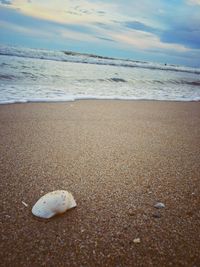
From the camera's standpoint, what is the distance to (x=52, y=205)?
1.48 m

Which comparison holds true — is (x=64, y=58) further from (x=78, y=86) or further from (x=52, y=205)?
(x=52, y=205)

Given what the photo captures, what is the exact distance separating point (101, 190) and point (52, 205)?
450 mm

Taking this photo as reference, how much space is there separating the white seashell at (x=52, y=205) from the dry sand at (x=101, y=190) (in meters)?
0.04

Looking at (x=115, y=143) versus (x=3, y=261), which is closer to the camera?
(x=3, y=261)

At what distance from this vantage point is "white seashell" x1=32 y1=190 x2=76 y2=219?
4.79 feet

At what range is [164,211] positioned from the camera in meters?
1.58

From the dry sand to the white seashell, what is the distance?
0.04 m

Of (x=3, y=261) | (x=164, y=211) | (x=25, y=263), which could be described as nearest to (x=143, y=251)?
(x=164, y=211)

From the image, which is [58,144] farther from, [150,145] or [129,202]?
[129,202]

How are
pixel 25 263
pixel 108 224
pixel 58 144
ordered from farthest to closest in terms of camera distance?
pixel 58 144 < pixel 108 224 < pixel 25 263

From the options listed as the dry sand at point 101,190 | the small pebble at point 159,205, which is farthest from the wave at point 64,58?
the small pebble at point 159,205

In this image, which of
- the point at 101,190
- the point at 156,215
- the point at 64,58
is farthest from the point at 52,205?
the point at 64,58

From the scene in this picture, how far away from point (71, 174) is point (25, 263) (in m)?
0.92

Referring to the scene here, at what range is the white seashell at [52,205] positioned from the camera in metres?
1.46
